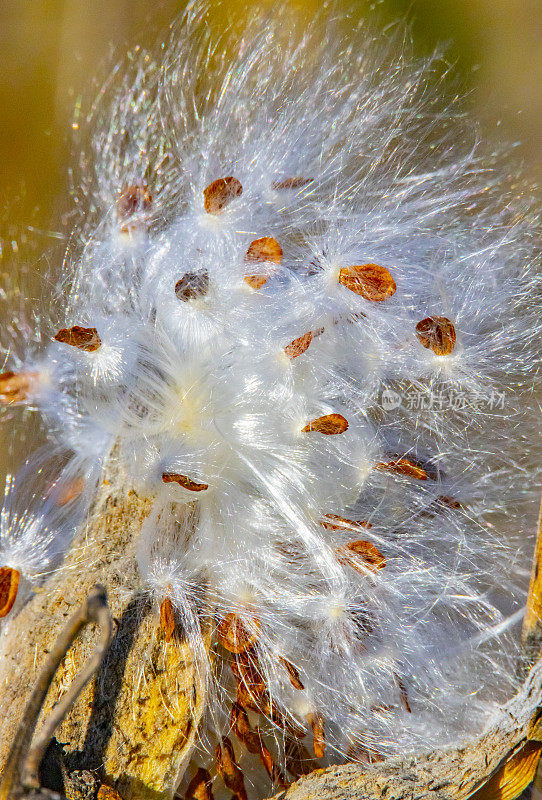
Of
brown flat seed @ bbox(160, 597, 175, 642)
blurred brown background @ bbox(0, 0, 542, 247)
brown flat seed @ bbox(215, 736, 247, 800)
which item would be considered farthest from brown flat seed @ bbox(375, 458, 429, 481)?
blurred brown background @ bbox(0, 0, 542, 247)

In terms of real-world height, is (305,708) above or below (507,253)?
below

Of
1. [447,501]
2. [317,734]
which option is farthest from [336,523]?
[317,734]

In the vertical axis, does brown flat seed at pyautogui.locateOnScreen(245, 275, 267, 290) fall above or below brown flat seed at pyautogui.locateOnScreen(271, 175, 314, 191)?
below

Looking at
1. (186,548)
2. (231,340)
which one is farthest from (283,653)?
(231,340)

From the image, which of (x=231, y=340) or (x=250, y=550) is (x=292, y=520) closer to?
(x=250, y=550)

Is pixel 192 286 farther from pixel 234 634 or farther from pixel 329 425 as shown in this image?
pixel 234 634

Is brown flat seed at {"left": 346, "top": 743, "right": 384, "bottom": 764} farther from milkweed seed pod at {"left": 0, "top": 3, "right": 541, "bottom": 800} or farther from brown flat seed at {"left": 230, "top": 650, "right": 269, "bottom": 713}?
brown flat seed at {"left": 230, "top": 650, "right": 269, "bottom": 713}
